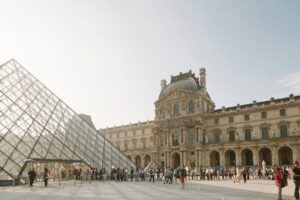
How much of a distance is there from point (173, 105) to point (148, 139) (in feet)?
32.8

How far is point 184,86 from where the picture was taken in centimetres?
5747

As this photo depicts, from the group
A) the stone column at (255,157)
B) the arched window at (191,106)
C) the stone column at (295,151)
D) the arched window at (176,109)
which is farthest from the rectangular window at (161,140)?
the stone column at (295,151)

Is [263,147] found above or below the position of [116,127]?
below

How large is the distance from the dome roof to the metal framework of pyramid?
29943 millimetres

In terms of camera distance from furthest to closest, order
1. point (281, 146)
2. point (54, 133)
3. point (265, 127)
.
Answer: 1. point (265, 127)
2. point (281, 146)
3. point (54, 133)

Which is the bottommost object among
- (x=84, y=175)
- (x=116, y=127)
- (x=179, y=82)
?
(x=84, y=175)

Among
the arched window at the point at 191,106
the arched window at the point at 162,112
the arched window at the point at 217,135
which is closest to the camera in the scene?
the arched window at the point at 217,135

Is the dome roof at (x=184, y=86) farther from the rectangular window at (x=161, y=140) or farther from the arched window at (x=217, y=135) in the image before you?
the arched window at (x=217, y=135)

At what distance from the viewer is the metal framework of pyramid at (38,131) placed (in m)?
19.4

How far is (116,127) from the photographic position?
229ft

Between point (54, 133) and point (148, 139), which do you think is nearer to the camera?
point (54, 133)

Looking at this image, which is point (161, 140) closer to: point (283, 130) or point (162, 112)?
point (162, 112)

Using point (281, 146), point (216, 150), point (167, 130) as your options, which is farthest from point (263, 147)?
point (167, 130)

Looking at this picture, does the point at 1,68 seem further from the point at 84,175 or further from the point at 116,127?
the point at 116,127
